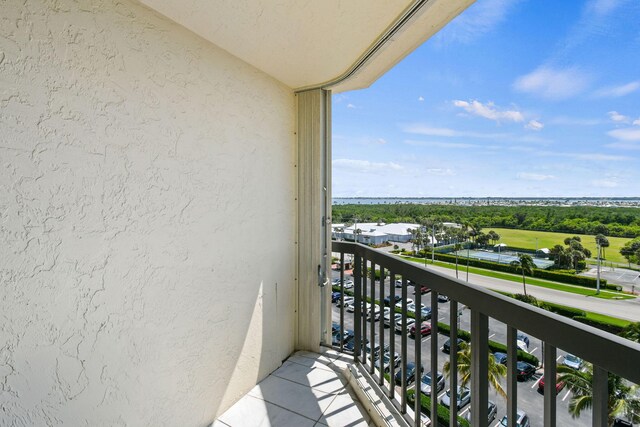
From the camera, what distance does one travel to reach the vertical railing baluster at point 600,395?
2.50ft

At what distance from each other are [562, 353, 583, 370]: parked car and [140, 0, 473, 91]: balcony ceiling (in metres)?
1.54

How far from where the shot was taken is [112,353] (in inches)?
53.9

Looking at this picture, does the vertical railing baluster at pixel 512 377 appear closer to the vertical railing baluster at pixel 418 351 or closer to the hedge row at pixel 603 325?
the hedge row at pixel 603 325

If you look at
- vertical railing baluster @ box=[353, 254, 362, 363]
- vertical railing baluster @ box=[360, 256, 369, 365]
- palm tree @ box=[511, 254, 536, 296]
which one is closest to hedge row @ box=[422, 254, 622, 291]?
palm tree @ box=[511, 254, 536, 296]

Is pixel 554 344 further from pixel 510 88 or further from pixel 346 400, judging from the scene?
pixel 510 88

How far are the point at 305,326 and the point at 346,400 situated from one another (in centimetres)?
78

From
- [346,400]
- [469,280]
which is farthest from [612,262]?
[346,400]

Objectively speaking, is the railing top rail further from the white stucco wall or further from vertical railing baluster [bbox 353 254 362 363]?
the white stucco wall

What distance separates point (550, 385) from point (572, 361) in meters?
0.11

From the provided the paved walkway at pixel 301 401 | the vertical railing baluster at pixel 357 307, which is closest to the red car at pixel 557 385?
the paved walkway at pixel 301 401

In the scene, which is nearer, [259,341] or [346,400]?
[346,400]

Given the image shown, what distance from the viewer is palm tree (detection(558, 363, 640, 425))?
767 mm

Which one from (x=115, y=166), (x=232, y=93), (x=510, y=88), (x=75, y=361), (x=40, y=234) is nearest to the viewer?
(x=40, y=234)

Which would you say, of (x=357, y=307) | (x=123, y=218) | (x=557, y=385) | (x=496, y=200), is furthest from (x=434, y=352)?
(x=123, y=218)
